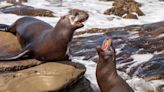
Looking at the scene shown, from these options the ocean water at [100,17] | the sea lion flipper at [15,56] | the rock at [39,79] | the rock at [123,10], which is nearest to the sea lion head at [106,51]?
the rock at [39,79]

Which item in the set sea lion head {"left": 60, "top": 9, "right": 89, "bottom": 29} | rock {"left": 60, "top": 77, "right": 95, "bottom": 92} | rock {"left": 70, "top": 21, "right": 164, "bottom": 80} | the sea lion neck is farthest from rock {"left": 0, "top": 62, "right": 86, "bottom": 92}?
rock {"left": 70, "top": 21, "right": 164, "bottom": 80}

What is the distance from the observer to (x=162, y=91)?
339 inches

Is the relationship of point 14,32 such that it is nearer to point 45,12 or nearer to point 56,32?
point 56,32

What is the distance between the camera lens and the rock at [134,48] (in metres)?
9.92

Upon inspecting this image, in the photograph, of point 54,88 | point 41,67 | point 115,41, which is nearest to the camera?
point 54,88

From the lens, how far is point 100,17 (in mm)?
19406

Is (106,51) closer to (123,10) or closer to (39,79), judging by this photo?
(39,79)

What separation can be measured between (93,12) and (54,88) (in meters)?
14.9

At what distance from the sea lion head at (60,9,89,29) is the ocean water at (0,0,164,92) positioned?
116 cm

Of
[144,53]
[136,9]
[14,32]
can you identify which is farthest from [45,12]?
[14,32]

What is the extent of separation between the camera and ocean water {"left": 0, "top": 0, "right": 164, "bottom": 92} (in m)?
8.90

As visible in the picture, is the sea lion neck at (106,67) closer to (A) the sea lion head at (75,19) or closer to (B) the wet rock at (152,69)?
(A) the sea lion head at (75,19)

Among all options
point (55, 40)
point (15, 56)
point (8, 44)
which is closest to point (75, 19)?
point (55, 40)

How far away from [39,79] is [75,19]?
1.25m
